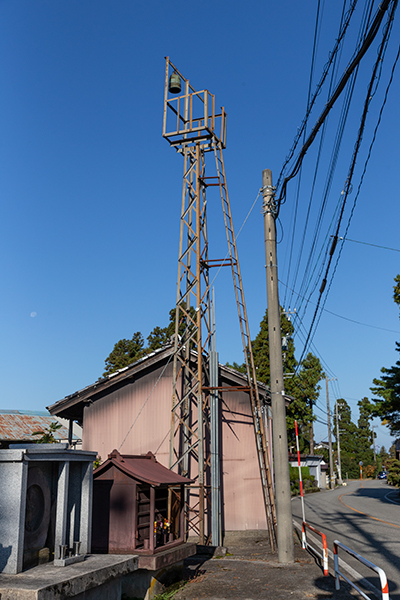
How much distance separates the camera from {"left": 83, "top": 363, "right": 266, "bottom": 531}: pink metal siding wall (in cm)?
1652

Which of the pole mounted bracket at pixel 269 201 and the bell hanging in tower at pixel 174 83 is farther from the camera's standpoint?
the bell hanging in tower at pixel 174 83

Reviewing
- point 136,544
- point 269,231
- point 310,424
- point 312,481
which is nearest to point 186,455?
point 136,544

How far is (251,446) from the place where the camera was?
17.0m

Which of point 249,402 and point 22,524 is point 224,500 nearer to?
point 249,402

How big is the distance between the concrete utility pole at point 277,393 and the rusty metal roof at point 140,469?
245 cm

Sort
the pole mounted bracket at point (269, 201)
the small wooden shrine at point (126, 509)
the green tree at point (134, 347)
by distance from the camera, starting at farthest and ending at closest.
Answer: the green tree at point (134, 347), the pole mounted bracket at point (269, 201), the small wooden shrine at point (126, 509)

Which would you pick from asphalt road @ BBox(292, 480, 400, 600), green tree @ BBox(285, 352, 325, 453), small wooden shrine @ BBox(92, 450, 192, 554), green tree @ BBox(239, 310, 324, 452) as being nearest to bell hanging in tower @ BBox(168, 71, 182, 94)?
small wooden shrine @ BBox(92, 450, 192, 554)

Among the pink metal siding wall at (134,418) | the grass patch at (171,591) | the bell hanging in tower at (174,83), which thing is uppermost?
the bell hanging in tower at (174,83)

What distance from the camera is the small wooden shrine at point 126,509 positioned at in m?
10.2

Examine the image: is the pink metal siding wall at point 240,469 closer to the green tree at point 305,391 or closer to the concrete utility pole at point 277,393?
the concrete utility pole at point 277,393

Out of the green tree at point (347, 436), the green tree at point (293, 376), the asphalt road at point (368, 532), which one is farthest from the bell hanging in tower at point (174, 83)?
the green tree at point (347, 436)

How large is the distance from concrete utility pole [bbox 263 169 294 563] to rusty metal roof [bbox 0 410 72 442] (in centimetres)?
1928

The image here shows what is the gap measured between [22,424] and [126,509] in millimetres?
23232

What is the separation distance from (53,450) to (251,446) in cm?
1015
